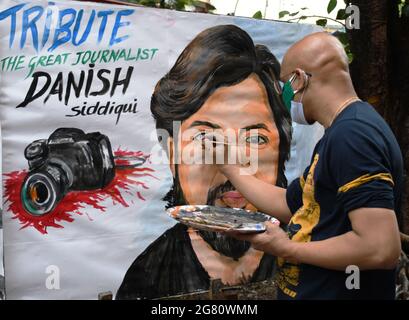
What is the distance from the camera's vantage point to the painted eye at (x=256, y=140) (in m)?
3.58

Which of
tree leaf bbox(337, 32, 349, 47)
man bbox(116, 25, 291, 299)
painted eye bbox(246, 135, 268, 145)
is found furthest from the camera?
tree leaf bbox(337, 32, 349, 47)

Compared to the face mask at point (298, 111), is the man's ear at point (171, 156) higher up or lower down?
higher up

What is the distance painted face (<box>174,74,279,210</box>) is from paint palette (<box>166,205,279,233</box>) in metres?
0.92

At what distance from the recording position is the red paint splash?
280 centimetres

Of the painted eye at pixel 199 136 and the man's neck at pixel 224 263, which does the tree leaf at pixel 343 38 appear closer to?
the painted eye at pixel 199 136

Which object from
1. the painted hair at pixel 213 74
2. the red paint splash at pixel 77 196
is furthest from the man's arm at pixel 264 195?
the painted hair at pixel 213 74

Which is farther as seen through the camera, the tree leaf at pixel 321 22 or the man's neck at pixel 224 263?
the tree leaf at pixel 321 22

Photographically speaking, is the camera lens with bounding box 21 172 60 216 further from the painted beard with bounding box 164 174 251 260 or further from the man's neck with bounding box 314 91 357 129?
the man's neck with bounding box 314 91 357 129

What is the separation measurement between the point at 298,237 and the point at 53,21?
5.89ft

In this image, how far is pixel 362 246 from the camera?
1.59m

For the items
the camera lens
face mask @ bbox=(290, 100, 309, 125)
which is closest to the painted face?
the camera lens

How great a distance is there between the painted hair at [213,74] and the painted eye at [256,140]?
0.48ft
